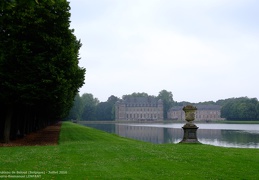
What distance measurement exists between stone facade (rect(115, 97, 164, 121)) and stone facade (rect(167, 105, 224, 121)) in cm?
1107

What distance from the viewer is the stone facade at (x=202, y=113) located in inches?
7402

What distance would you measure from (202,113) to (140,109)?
37.9m

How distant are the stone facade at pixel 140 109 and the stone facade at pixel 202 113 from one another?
36.3 feet

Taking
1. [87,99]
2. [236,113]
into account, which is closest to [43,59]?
[236,113]

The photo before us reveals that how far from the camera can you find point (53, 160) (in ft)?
42.6

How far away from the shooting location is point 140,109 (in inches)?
7446

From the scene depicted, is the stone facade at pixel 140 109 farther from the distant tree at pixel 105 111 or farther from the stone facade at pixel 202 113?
the stone facade at pixel 202 113

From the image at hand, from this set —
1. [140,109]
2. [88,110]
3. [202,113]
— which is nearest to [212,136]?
[88,110]

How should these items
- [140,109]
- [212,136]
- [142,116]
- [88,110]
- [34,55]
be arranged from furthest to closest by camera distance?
[140,109], [142,116], [88,110], [212,136], [34,55]

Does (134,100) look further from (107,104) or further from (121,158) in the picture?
(121,158)

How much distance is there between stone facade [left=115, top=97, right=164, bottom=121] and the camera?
613 feet

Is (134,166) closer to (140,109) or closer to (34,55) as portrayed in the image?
(34,55)

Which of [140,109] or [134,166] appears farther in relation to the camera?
[140,109]

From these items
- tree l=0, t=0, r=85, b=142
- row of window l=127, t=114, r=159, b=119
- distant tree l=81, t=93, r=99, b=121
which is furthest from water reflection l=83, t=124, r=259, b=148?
row of window l=127, t=114, r=159, b=119
